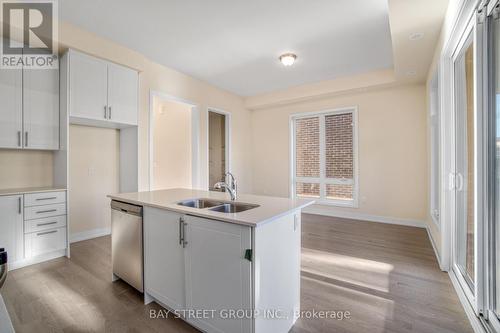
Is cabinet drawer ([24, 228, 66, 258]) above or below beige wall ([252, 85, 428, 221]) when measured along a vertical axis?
below

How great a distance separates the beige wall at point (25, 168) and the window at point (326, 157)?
4.66 metres

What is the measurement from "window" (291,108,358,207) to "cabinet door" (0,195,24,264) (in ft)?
16.0

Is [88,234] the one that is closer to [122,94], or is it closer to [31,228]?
[31,228]

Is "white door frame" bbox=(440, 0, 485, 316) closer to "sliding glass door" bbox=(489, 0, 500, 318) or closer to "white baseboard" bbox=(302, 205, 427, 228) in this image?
"sliding glass door" bbox=(489, 0, 500, 318)

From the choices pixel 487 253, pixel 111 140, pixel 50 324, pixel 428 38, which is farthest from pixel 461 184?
pixel 111 140

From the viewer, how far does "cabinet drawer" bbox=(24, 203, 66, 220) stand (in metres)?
2.87

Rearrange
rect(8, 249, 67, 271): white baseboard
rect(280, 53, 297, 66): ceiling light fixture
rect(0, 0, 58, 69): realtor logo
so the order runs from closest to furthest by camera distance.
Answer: rect(0, 0, 58, 69): realtor logo < rect(8, 249, 67, 271): white baseboard < rect(280, 53, 297, 66): ceiling light fixture

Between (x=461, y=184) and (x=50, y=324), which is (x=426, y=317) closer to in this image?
(x=461, y=184)

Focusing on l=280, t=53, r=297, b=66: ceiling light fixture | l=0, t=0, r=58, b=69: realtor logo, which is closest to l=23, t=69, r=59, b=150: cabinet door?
l=0, t=0, r=58, b=69: realtor logo

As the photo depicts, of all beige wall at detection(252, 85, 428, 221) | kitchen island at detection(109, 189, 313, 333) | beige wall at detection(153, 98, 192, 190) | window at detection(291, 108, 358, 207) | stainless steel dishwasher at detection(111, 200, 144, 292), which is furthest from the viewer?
beige wall at detection(153, 98, 192, 190)

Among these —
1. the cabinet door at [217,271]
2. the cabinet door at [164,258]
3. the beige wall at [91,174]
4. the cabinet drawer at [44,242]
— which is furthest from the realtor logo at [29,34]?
the cabinet door at [217,271]

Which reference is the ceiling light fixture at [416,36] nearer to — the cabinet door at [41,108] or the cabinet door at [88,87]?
the cabinet door at [88,87]

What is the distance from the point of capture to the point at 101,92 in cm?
338

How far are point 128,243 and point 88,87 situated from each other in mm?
2300
